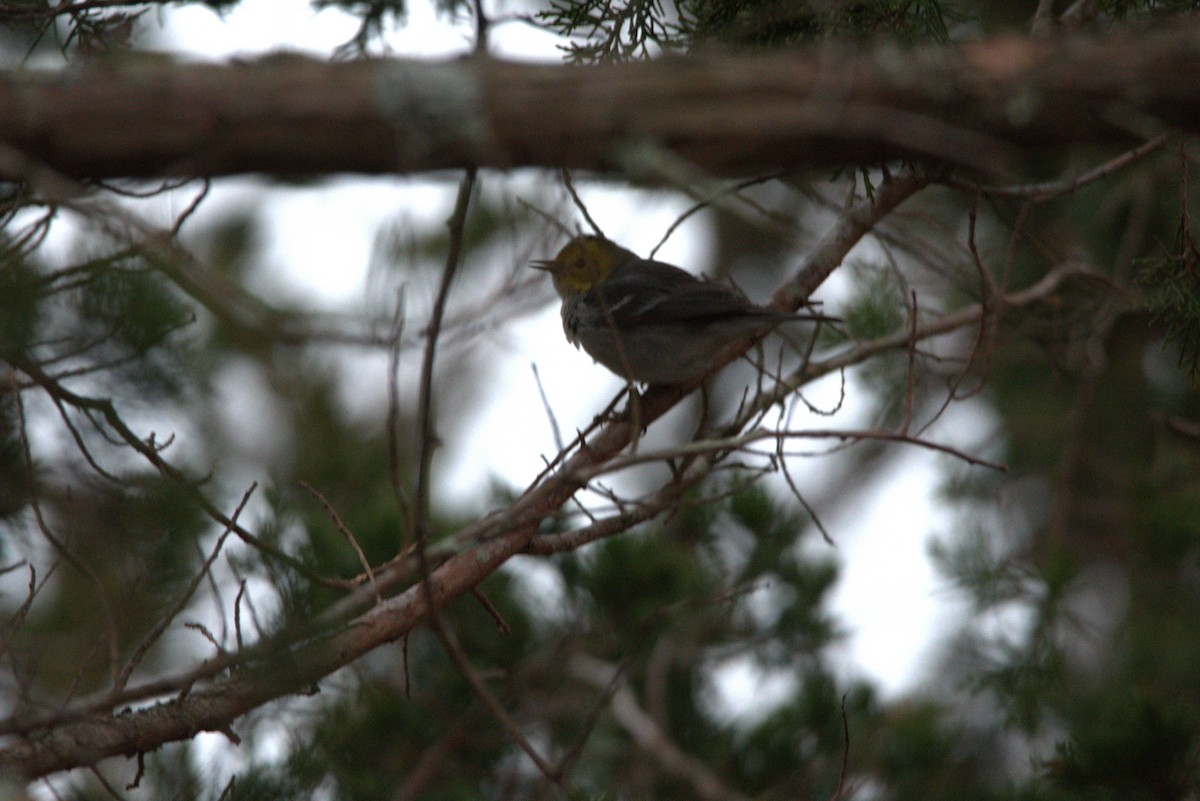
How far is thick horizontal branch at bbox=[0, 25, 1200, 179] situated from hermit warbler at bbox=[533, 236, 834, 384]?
175 cm

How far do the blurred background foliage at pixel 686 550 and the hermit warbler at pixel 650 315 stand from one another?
47cm

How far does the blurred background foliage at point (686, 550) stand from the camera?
306cm

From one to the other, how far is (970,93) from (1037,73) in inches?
5.2

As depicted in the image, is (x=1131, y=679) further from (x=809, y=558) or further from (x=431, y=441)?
(x=431, y=441)

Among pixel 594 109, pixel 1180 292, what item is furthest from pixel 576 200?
pixel 1180 292

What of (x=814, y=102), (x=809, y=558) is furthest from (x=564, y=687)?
(x=814, y=102)

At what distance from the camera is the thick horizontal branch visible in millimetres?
1960

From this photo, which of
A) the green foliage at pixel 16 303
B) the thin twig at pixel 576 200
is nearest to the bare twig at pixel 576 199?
the thin twig at pixel 576 200

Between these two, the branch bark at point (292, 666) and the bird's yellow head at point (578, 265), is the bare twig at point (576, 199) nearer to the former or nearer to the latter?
the branch bark at point (292, 666)

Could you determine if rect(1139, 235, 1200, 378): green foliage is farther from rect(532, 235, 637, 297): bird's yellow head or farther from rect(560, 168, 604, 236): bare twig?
rect(532, 235, 637, 297): bird's yellow head

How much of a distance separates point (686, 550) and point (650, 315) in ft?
3.80

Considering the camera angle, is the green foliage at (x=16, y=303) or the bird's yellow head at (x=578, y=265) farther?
the bird's yellow head at (x=578, y=265)

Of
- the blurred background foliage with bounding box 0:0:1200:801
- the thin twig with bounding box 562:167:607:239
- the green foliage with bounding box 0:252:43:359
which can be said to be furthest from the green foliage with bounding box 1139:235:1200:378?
the green foliage with bounding box 0:252:43:359

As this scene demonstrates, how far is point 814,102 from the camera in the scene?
1996mm
